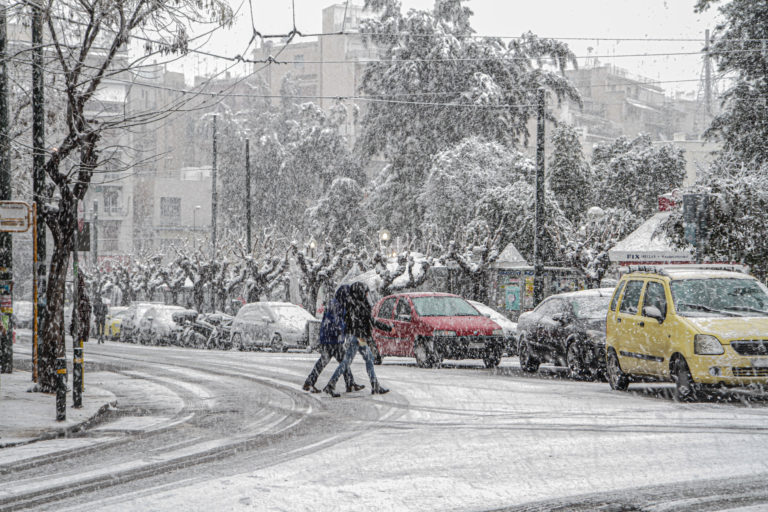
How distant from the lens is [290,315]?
3081 cm

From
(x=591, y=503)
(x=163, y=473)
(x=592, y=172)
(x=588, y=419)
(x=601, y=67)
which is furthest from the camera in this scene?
(x=601, y=67)

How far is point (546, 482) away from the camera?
287 inches

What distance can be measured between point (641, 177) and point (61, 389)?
47.5 meters

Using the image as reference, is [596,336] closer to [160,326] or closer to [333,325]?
[333,325]

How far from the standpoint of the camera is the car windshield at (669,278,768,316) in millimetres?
13102

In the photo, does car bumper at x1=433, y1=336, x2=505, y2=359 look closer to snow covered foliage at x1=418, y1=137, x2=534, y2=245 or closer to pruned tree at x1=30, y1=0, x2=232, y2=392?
pruned tree at x1=30, y1=0, x2=232, y2=392

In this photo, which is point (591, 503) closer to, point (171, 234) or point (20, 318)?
point (20, 318)

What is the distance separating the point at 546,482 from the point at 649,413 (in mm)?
4488

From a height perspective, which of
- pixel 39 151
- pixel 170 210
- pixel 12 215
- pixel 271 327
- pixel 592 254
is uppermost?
pixel 170 210

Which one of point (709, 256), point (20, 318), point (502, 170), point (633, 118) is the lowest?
point (20, 318)

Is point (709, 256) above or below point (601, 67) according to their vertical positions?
below

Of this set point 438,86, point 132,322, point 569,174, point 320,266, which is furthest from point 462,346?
point 569,174

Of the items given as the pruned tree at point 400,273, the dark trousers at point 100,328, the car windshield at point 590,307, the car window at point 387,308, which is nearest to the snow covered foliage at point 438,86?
the pruned tree at point 400,273

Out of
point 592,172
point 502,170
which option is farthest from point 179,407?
point 592,172
